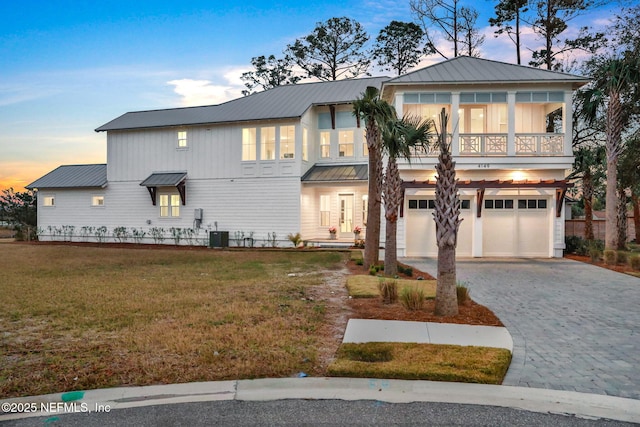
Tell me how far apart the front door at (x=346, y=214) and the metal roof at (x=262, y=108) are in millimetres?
5070

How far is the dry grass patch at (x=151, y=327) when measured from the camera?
520cm

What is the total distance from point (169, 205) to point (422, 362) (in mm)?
23318

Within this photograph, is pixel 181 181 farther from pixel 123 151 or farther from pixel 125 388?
pixel 125 388

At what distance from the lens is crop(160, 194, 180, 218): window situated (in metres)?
26.2

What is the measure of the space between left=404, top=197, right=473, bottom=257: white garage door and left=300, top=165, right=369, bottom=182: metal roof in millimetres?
4117

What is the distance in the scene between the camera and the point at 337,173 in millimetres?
23953

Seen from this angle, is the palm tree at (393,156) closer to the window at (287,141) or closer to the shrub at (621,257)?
the shrub at (621,257)

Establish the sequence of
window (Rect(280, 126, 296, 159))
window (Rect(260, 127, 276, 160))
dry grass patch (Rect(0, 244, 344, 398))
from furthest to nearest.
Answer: window (Rect(260, 127, 276, 160)) < window (Rect(280, 126, 296, 159)) < dry grass patch (Rect(0, 244, 344, 398))

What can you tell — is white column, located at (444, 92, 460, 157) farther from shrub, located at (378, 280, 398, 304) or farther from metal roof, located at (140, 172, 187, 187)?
metal roof, located at (140, 172, 187, 187)

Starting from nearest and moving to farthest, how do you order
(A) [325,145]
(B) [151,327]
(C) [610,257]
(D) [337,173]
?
(B) [151,327]
(C) [610,257]
(D) [337,173]
(A) [325,145]

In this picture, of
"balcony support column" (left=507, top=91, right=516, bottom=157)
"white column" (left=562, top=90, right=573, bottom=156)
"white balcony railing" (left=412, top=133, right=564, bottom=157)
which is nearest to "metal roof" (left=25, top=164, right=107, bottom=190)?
"white balcony railing" (left=412, top=133, right=564, bottom=157)

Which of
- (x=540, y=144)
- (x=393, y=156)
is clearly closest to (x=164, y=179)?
(x=393, y=156)

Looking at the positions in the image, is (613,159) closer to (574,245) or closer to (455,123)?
(574,245)

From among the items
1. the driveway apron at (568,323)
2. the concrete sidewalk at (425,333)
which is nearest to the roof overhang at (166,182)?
the driveway apron at (568,323)
